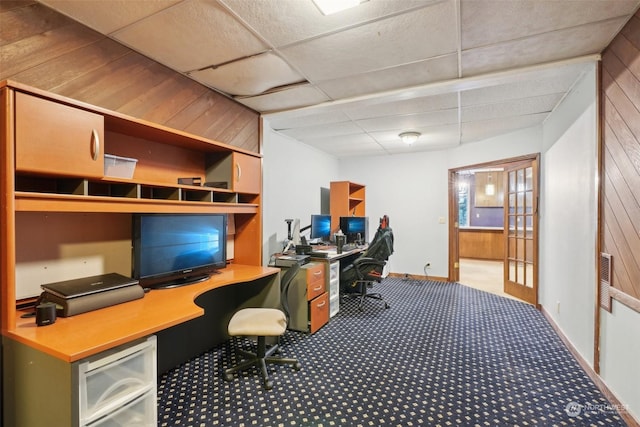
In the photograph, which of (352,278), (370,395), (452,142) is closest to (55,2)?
(370,395)

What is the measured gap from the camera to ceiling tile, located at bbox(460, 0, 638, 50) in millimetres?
1619

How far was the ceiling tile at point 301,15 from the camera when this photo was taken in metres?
1.63

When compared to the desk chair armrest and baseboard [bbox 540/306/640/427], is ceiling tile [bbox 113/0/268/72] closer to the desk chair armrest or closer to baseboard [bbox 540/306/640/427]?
the desk chair armrest

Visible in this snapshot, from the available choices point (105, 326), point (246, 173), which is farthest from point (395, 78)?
point (105, 326)

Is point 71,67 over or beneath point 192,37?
beneath

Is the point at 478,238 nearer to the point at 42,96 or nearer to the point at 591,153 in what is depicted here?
the point at 591,153

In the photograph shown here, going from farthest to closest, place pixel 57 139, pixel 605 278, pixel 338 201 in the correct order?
pixel 338 201 < pixel 605 278 < pixel 57 139

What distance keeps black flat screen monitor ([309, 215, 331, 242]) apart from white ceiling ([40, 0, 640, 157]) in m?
1.65

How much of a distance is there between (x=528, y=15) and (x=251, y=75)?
77.7 inches

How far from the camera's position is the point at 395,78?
253 cm

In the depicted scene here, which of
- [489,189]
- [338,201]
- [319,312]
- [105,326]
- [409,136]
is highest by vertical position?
[409,136]

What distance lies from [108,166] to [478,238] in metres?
8.27

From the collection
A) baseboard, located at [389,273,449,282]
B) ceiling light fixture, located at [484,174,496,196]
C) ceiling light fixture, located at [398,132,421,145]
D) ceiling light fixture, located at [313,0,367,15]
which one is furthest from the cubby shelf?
ceiling light fixture, located at [484,174,496,196]

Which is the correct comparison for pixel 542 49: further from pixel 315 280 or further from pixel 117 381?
pixel 117 381
